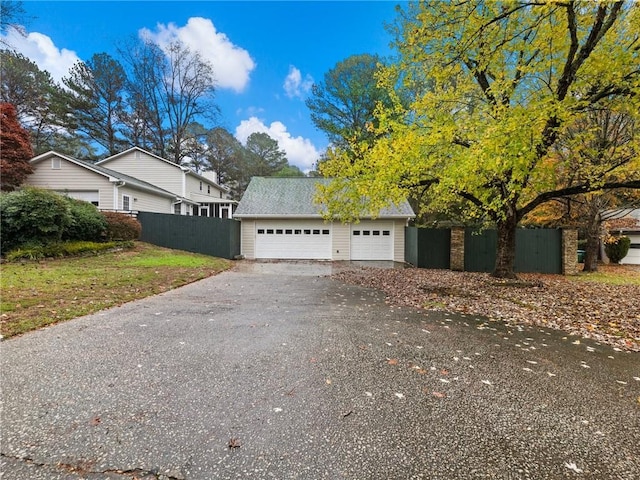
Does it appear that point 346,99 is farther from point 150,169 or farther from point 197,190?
point 150,169

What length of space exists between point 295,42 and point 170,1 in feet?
16.4

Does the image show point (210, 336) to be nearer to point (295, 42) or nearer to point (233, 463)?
point (233, 463)

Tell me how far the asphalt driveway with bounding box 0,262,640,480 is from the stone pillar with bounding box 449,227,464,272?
8048 mm

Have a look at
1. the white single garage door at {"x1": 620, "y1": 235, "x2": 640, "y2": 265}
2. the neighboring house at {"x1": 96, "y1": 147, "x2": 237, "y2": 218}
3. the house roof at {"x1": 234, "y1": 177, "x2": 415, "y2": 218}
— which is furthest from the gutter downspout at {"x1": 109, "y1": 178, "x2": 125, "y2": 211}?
the white single garage door at {"x1": 620, "y1": 235, "x2": 640, "y2": 265}

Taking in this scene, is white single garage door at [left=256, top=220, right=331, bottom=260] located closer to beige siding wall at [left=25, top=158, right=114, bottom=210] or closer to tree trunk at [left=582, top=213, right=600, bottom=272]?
beige siding wall at [left=25, top=158, right=114, bottom=210]

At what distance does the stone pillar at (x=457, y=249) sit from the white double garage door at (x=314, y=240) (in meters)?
3.35

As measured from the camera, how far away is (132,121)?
92.4 ft

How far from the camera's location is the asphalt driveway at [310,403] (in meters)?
1.83

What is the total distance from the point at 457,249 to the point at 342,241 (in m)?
5.28

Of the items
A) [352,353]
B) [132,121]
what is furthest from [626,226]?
[132,121]

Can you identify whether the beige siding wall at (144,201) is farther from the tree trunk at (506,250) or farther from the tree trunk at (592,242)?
the tree trunk at (592,242)

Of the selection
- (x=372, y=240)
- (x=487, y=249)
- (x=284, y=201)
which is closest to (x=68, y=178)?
(x=284, y=201)

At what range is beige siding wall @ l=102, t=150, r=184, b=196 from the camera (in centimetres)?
2055

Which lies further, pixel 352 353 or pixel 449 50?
pixel 449 50
